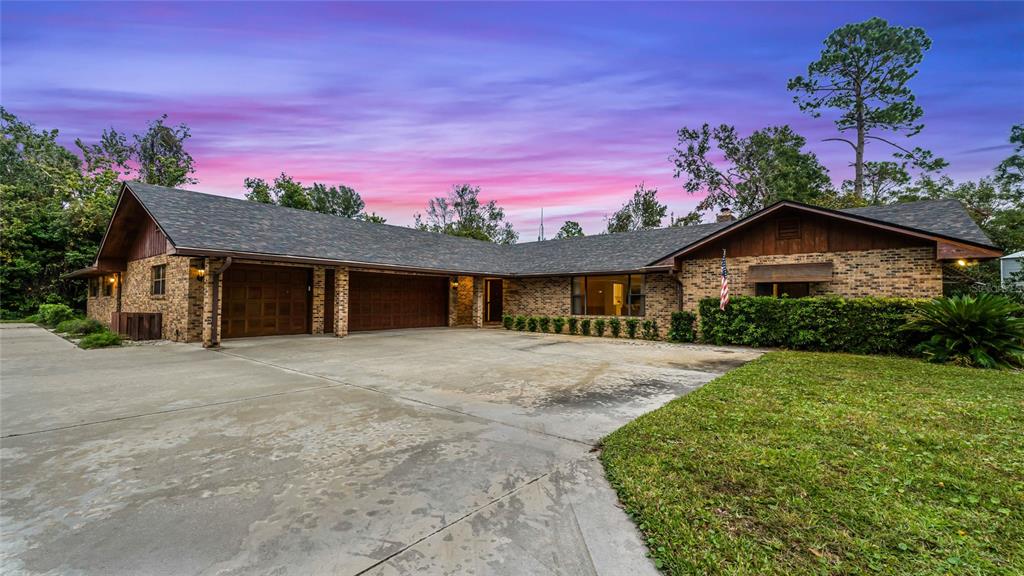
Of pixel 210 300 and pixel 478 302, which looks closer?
pixel 210 300

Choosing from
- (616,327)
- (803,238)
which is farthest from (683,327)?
(803,238)

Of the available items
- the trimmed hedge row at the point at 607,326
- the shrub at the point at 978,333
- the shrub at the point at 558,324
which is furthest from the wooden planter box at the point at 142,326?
the shrub at the point at 978,333

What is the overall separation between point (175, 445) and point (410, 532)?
2792 mm

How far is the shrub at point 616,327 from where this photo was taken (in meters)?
14.5

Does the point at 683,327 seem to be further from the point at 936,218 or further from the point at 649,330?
the point at 936,218

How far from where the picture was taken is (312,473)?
9.89 ft

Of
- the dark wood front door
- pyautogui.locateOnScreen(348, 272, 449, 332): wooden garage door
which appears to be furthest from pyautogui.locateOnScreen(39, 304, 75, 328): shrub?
pyautogui.locateOnScreen(348, 272, 449, 332): wooden garage door

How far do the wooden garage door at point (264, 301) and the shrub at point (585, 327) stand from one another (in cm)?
1012

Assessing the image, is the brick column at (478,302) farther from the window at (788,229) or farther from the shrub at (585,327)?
the window at (788,229)

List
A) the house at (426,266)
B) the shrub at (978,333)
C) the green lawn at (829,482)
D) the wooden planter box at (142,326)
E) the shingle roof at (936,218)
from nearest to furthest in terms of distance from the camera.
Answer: the green lawn at (829,482), the shrub at (978,333), the shingle roof at (936,218), the house at (426,266), the wooden planter box at (142,326)

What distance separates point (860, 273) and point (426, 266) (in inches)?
534

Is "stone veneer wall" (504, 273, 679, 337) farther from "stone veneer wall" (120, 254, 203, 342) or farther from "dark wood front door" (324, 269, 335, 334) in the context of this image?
"stone veneer wall" (120, 254, 203, 342)

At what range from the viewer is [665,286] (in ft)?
46.1

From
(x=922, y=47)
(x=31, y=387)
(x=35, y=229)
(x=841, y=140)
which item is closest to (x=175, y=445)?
(x=31, y=387)
